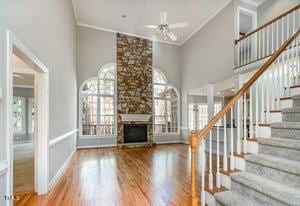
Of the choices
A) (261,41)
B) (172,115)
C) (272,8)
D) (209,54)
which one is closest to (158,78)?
(172,115)

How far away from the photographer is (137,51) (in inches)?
348

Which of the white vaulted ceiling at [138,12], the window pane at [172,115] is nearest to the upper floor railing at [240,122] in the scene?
the white vaulted ceiling at [138,12]

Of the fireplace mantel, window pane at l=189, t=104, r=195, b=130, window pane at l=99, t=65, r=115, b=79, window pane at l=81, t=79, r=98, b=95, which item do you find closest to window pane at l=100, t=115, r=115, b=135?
the fireplace mantel

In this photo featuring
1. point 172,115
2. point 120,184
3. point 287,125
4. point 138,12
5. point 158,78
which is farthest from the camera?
point 172,115

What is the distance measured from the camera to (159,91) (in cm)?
936

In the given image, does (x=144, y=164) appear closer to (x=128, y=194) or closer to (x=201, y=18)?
(x=128, y=194)

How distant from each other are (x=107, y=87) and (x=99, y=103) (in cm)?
82

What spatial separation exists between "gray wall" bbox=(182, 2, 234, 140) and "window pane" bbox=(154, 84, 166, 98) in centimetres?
103

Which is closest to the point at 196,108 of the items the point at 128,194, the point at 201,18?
the point at 201,18

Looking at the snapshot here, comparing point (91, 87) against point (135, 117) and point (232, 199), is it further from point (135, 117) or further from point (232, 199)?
point (232, 199)

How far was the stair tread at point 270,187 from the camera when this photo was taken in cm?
173

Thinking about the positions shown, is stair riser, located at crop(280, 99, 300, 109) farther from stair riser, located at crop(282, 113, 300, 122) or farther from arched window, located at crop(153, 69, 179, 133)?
arched window, located at crop(153, 69, 179, 133)

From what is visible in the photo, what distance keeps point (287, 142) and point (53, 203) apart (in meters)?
3.38

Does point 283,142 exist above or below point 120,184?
above
